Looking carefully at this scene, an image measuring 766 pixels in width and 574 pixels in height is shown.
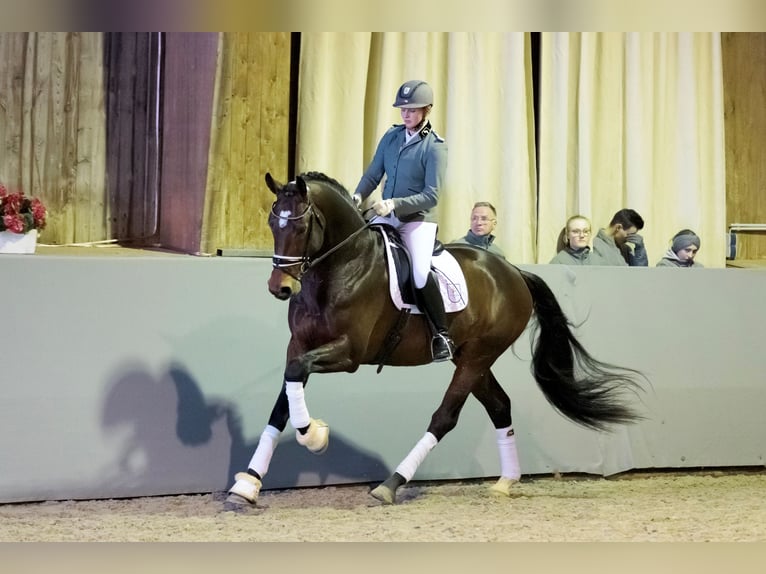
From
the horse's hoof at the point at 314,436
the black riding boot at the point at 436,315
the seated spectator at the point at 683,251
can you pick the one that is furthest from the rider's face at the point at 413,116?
the seated spectator at the point at 683,251

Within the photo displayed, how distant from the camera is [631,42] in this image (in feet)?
16.9

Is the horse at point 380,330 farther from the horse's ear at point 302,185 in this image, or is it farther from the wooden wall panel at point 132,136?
the wooden wall panel at point 132,136

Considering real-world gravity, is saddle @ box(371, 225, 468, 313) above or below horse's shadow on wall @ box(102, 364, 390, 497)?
above

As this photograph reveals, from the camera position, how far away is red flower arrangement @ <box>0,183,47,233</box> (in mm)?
4176

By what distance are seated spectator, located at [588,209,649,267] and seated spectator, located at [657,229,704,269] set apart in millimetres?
112

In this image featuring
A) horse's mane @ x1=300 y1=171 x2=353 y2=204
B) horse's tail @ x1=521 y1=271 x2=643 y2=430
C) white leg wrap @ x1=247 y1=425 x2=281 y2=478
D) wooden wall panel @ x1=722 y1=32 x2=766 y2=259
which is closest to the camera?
horse's mane @ x1=300 y1=171 x2=353 y2=204

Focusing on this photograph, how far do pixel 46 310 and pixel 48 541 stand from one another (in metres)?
0.97

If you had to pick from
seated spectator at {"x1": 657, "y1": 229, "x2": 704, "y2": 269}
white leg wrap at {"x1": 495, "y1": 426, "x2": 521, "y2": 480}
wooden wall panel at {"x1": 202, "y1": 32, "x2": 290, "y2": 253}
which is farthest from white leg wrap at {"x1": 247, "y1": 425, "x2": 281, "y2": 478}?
seated spectator at {"x1": 657, "y1": 229, "x2": 704, "y2": 269}

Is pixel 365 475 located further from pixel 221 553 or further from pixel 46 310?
pixel 46 310

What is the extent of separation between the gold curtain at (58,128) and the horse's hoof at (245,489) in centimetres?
162

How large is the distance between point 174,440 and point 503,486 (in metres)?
1.40

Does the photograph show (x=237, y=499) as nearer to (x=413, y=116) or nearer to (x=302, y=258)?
(x=302, y=258)

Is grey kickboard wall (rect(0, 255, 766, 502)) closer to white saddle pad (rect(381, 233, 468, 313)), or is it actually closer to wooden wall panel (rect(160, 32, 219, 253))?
wooden wall panel (rect(160, 32, 219, 253))
